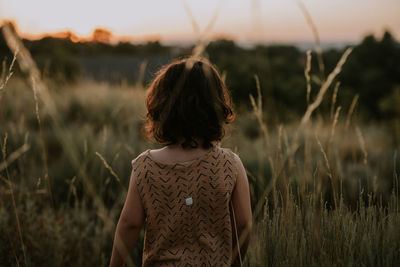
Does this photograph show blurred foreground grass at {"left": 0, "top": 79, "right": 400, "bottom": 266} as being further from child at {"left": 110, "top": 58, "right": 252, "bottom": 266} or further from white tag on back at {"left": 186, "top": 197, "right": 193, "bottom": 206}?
white tag on back at {"left": 186, "top": 197, "right": 193, "bottom": 206}

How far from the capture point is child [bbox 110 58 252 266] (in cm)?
149

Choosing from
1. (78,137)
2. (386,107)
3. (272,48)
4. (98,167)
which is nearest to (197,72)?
(98,167)

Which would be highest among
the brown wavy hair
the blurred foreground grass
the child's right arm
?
the brown wavy hair

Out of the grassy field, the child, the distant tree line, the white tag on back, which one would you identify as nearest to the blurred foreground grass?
the grassy field

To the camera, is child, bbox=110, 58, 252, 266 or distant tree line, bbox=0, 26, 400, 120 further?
distant tree line, bbox=0, 26, 400, 120

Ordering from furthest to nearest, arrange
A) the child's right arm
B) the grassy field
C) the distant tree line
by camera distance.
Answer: the distant tree line < the child's right arm < the grassy field

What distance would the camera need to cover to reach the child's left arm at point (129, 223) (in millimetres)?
1522

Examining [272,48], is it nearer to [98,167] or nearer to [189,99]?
[98,167]

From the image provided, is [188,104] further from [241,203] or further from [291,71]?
[291,71]

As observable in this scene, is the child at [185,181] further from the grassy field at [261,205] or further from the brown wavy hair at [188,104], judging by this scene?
the grassy field at [261,205]

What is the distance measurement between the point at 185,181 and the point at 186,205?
0.11 m

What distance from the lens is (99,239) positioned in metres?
2.55

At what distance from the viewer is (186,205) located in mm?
1504

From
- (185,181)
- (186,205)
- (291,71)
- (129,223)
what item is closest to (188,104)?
(185,181)
